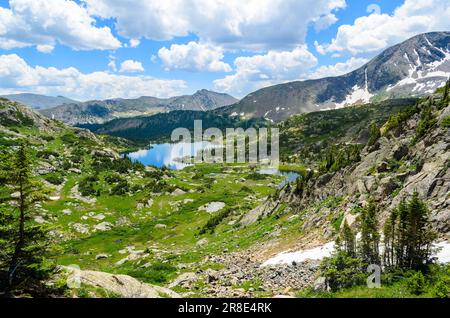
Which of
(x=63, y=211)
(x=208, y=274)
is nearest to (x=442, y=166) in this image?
(x=208, y=274)

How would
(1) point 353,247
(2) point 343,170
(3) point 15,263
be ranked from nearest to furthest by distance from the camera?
(3) point 15,263
(1) point 353,247
(2) point 343,170

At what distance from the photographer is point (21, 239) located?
67.9 feet

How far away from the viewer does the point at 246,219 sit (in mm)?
76875

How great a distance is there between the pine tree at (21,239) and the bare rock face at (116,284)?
273 cm

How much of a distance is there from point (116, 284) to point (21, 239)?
293 inches

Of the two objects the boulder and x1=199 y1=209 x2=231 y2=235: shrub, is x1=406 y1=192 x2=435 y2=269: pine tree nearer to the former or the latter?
the boulder

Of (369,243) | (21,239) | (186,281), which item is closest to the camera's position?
(21,239)

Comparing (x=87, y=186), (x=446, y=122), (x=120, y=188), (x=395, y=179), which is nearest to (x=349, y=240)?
(x=395, y=179)

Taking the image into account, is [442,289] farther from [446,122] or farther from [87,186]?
[87,186]

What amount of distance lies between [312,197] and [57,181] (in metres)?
122

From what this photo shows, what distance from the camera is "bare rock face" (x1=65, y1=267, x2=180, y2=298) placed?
23.6 meters

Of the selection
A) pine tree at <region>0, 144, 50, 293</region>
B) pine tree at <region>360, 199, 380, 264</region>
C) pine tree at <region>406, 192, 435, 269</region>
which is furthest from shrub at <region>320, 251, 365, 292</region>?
pine tree at <region>0, 144, 50, 293</region>

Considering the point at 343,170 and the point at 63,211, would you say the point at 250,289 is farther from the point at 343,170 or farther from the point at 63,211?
the point at 63,211

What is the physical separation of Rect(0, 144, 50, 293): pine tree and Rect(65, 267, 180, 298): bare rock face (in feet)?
8.95
